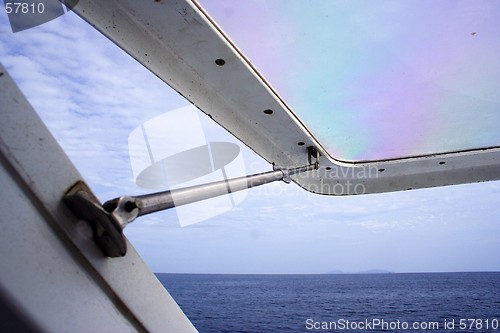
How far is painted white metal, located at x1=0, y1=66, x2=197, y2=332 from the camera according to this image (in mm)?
648

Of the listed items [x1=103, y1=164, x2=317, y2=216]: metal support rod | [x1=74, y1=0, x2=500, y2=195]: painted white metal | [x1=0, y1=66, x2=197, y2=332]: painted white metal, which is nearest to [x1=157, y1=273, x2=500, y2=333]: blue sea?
[x1=74, y1=0, x2=500, y2=195]: painted white metal

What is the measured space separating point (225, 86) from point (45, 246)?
1.13 metres

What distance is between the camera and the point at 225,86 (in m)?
1.62

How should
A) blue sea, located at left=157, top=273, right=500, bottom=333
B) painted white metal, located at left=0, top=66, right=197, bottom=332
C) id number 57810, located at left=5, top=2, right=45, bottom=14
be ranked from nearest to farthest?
painted white metal, located at left=0, top=66, right=197, bottom=332 → id number 57810, located at left=5, top=2, right=45, bottom=14 → blue sea, located at left=157, top=273, right=500, bottom=333

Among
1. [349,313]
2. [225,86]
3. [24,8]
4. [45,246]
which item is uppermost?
[24,8]

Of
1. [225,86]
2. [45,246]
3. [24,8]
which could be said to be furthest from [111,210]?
[225,86]

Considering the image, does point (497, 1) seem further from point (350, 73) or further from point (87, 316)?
point (87, 316)

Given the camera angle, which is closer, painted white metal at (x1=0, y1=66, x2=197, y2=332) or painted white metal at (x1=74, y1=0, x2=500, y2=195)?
painted white metal at (x1=0, y1=66, x2=197, y2=332)

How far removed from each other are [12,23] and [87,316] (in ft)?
3.22

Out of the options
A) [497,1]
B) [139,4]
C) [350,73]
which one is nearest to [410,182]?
[350,73]

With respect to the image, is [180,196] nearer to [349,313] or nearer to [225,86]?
[225,86]

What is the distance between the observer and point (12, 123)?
2.32ft

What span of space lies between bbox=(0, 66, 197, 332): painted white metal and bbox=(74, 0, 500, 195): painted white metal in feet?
2.14

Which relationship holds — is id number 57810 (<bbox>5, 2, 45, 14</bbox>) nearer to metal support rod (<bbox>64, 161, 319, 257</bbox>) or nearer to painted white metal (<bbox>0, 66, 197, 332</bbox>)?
painted white metal (<bbox>0, 66, 197, 332</bbox>)
